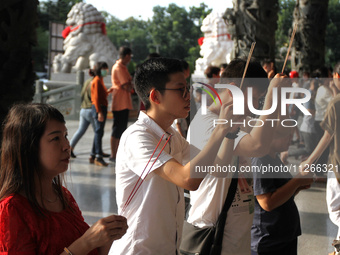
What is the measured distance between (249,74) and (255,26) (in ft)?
14.6

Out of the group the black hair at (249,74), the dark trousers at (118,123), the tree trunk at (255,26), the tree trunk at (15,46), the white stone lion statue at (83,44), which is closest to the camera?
the black hair at (249,74)

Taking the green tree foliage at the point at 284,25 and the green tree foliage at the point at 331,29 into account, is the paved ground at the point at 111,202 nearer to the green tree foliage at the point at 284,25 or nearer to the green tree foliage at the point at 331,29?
the green tree foliage at the point at 284,25

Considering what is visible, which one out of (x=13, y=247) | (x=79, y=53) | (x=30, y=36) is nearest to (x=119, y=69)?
(x=30, y=36)

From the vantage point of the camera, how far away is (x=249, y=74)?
260 cm

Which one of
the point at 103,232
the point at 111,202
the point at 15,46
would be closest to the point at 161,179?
the point at 103,232

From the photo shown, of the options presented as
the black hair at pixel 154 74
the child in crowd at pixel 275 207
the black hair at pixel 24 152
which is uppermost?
the black hair at pixel 154 74

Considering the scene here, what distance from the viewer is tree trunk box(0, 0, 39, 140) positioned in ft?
10.9

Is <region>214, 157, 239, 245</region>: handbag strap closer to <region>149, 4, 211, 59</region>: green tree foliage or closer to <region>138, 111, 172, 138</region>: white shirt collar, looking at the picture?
<region>138, 111, 172, 138</region>: white shirt collar

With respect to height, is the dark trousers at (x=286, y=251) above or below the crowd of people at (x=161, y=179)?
below

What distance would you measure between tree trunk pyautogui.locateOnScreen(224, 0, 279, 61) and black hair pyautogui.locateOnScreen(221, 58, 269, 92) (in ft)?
13.6

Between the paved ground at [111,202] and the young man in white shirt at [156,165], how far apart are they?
2.07 meters

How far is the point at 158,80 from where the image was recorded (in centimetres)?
227

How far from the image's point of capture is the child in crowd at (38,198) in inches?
67.4

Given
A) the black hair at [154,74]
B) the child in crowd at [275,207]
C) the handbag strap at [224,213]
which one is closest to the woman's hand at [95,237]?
the black hair at [154,74]
